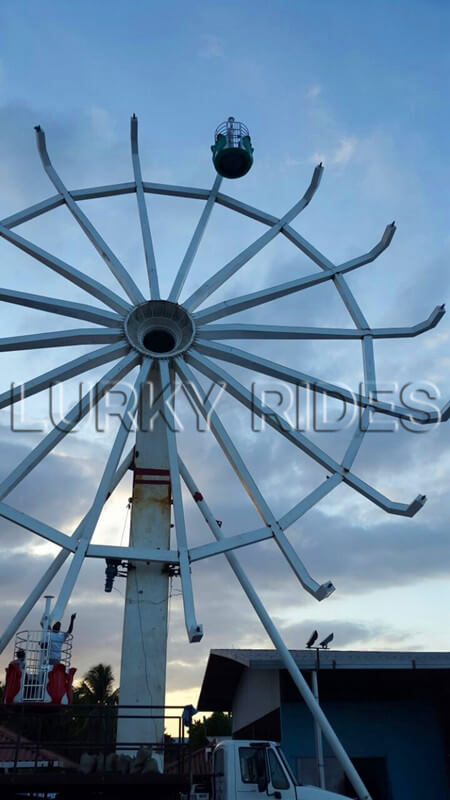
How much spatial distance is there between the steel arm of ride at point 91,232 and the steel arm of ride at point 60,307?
3.63ft

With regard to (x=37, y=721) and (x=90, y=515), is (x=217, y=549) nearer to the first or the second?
(x=90, y=515)

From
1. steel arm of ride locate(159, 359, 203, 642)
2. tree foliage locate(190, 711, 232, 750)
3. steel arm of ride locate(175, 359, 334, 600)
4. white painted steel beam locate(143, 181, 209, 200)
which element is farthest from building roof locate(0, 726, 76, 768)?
tree foliage locate(190, 711, 232, 750)

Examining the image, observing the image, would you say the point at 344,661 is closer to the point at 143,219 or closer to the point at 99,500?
the point at 99,500

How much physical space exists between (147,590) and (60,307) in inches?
323

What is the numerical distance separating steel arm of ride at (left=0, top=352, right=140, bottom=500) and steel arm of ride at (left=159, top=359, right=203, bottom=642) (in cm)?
A: 106

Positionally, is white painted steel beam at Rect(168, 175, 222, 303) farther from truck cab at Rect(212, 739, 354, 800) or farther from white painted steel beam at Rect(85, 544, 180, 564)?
truck cab at Rect(212, 739, 354, 800)

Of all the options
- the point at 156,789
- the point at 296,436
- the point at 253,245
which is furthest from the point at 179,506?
the point at 253,245

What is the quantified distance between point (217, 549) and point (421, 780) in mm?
10795

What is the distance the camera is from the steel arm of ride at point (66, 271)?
20812mm

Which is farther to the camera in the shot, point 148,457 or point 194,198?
point 194,198

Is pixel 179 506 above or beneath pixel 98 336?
beneath

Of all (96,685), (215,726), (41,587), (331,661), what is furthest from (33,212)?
(215,726)

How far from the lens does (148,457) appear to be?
788 inches

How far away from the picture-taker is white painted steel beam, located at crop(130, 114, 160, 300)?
21.2 metres
